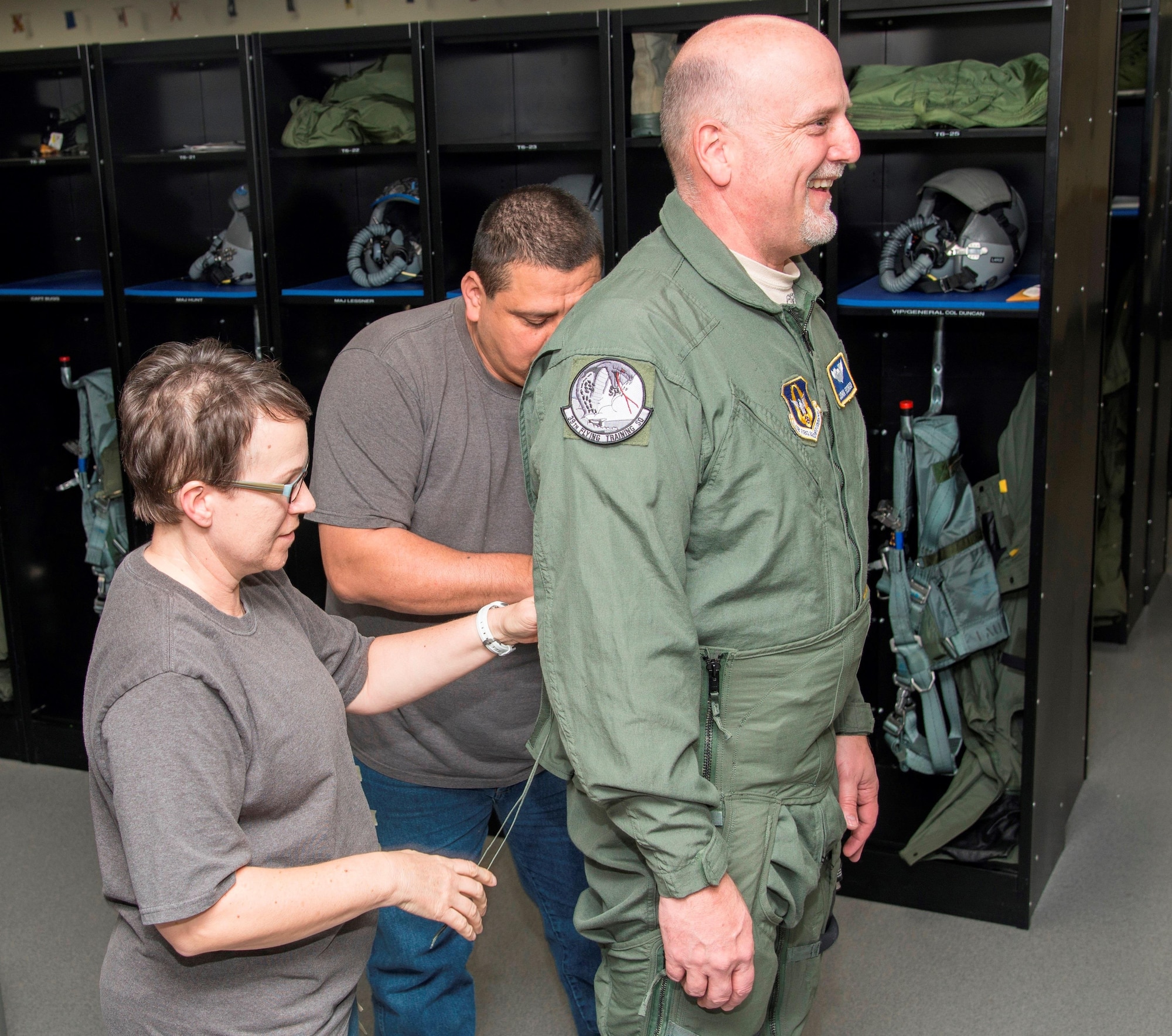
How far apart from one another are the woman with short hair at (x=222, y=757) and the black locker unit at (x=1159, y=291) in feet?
12.8

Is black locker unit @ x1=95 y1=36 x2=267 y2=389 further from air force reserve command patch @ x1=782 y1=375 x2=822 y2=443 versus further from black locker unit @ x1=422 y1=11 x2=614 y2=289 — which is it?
air force reserve command patch @ x1=782 y1=375 x2=822 y2=443

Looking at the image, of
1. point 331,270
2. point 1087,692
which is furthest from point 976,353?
point 331,270

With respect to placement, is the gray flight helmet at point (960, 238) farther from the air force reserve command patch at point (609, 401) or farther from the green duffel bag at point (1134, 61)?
the air force reserve command patch at point (609, 401)

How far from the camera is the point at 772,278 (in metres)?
1.68

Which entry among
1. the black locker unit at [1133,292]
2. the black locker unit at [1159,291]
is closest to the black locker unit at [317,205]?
the black locker unit at [1133,292]

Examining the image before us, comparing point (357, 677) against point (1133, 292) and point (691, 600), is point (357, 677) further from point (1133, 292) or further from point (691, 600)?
point (1133, 292)

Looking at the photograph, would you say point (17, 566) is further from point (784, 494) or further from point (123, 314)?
point (784, 494)

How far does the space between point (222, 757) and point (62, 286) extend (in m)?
3.07

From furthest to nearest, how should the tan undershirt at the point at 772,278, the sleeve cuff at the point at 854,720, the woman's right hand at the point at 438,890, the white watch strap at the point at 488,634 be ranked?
the sleeve cuff at the point at 854,720, the white watch strap at the point at 488,634, the tan undershirt at the point at 772,278, the woman's right hand at the point at 438,890

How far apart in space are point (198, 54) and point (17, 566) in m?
1.78

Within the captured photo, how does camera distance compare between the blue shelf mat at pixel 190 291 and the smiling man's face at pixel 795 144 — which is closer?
the smiling man's face at pixel 795 144

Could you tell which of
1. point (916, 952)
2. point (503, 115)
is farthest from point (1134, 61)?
point (916, 952)

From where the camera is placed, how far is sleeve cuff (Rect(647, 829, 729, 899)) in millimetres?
1465

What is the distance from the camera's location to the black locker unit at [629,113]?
2916mm
